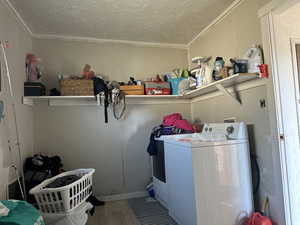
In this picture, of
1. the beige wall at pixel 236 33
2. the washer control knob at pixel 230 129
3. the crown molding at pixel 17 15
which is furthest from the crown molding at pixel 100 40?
the washer control knob at pixel 230 129

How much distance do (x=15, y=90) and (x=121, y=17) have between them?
4.61ft

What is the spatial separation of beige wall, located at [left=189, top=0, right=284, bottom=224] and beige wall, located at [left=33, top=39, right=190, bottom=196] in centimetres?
107

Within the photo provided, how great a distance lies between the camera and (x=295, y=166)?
1.81 meters

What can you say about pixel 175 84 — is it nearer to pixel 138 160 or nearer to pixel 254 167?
pixel 138 160

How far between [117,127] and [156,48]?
139cm

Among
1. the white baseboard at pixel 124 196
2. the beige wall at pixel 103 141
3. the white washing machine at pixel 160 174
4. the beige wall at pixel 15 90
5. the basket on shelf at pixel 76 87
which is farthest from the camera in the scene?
the white baseboard at pixel 124 196

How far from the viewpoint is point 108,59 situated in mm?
3117

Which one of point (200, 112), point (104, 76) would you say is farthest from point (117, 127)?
point (200, 112)

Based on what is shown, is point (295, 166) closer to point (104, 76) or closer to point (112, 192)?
point (112, 192)

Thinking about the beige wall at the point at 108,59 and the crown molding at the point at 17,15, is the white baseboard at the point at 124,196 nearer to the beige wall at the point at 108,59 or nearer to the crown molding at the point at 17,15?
the beige wall at the point at 108,59

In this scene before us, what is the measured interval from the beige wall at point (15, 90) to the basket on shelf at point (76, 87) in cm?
45

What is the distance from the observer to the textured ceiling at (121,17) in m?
2.17

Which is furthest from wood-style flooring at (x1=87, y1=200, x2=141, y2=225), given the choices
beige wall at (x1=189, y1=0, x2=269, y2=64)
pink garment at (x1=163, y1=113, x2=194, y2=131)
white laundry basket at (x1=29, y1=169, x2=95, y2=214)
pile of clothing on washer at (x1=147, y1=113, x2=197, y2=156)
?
beige wall at (x1=189, y1=0, x2=269, y2=64)

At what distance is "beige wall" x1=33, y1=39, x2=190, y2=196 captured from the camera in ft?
9.39
